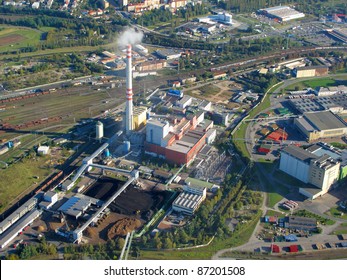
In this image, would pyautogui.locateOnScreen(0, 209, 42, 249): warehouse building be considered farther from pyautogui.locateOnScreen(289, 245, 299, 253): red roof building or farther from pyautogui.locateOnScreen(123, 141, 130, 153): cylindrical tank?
pyautogui.locateOnScreen(289, 245, 299, 253): red roof building

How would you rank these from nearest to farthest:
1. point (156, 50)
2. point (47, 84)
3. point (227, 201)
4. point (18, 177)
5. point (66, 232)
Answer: point (66, 232) → point (227, 201) → point (18, 177) → point (47, 84) → point (156, 50)

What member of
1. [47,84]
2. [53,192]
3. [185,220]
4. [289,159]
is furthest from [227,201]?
[47,84]

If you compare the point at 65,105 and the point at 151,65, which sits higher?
the point at 151,65

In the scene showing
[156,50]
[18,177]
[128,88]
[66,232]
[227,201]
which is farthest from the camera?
[156,50]

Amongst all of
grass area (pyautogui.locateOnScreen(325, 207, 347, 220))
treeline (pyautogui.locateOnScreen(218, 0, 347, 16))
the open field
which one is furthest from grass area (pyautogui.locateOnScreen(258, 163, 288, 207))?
treeline (pyautogui.locateOnScreen(218, 0, 347, 16))

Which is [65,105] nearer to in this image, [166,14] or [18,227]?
[18,227]

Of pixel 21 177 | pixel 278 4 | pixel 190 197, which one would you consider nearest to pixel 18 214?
pixel 21 177

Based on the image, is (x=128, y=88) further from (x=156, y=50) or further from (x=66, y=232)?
(x=156, y=50)
